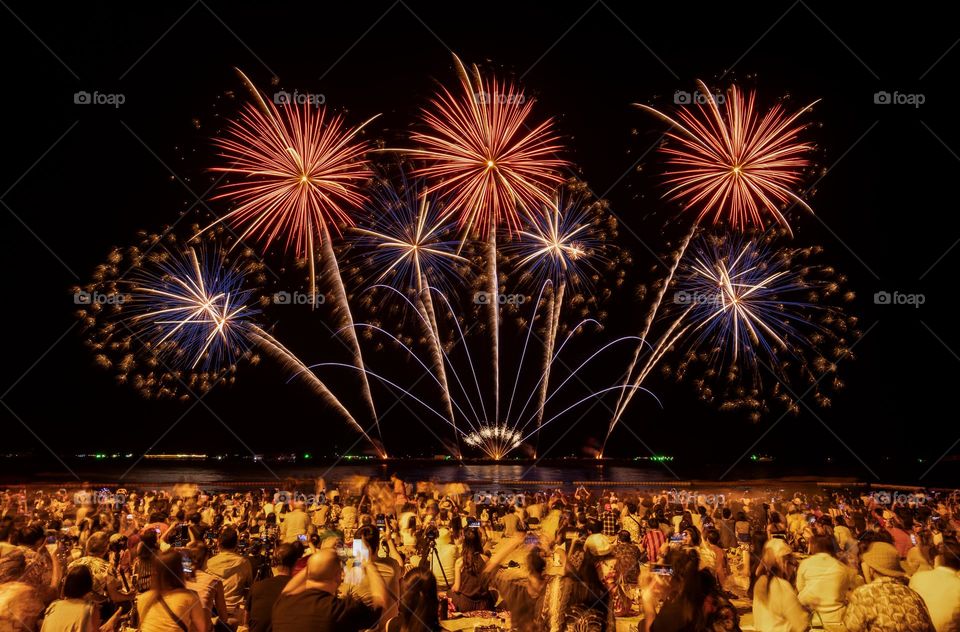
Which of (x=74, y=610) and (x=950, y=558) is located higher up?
(x=950, y=558)

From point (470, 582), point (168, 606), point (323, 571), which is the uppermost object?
point (323, 571)

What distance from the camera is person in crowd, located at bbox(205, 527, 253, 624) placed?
8680mm

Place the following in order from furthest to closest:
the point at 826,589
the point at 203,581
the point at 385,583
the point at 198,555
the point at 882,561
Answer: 1. the point at 882,561
2. the point at 198,555
3. the point at 203,581
4. the point at 826,589
5. the point at 385,583

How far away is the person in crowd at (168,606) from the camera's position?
5.88 meters

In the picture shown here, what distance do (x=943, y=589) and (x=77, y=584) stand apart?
7.33m

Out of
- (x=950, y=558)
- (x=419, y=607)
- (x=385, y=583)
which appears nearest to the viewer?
(x=385, y=583)

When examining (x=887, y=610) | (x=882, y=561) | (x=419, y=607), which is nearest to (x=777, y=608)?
(x=887, y=610)

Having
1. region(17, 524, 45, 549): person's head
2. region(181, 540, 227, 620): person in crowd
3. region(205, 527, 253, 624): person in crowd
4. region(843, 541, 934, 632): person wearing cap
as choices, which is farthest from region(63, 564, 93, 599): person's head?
region(843, 541, 934, 632): person wearing cap

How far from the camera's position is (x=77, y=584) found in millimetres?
6066

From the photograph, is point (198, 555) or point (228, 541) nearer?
point (228, 541)

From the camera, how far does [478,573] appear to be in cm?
1133

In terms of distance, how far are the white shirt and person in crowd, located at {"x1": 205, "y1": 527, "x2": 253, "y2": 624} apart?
6835 millimetres

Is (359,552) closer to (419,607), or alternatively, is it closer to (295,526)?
(419,607)

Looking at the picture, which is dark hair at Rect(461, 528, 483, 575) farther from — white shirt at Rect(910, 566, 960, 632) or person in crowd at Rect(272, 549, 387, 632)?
person in crowd at Rect(272, 549, 387, 632)
